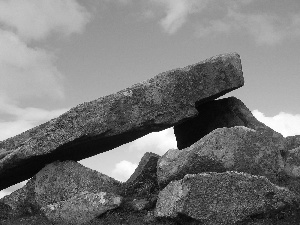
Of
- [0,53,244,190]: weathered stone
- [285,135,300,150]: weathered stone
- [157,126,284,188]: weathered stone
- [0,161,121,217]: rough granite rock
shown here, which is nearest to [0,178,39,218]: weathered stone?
[0,161,121,217]: rough granite rock

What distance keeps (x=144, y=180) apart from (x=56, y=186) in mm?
3213

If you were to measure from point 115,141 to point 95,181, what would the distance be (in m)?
1.83

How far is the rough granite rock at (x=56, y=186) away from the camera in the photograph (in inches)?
634

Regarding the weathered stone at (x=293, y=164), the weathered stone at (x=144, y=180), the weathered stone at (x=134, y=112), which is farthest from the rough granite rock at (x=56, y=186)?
the weathered stone at (x=293, y=164)

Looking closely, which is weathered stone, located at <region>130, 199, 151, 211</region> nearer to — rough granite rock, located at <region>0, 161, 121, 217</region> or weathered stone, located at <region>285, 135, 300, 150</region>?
rough granite rock, located at <region>0, 161, 121, 217</region>

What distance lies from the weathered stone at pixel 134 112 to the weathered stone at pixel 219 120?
1.49 metres

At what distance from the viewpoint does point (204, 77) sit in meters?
16.7

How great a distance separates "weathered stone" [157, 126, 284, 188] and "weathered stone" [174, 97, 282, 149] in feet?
8.11

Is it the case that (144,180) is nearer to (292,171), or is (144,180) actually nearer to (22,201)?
(22,201)

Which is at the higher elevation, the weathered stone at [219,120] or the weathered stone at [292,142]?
the weathered stone at [219,120]

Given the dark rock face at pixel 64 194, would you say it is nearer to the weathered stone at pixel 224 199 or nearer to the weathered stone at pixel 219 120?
the weathered stone at pixel 224 199

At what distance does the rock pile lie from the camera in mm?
13031

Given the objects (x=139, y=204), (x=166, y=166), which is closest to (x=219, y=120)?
(x=166, y=166)

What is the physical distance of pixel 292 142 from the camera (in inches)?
742
